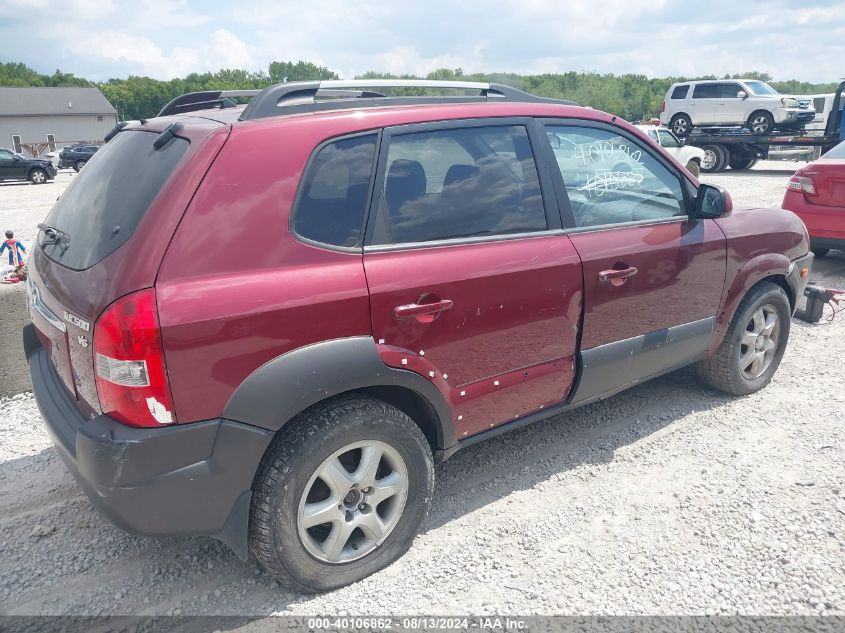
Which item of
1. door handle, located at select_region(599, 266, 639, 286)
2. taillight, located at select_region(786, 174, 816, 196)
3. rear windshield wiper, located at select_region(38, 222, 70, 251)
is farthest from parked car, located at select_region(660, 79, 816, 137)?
rear windshield wiper, located at select_region(38, 222, 70, 251)

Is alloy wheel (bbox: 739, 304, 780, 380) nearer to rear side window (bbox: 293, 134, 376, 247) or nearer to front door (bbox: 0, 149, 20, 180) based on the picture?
rear side window (bbox: 293, 134, 376, 247)

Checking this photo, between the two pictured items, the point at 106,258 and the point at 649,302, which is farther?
the point at 649,302

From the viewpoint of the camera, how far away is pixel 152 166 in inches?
97.3

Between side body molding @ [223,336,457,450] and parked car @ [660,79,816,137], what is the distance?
74.3 feet

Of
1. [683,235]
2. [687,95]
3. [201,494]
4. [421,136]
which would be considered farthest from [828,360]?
[687,95]

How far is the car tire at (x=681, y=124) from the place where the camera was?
890 inches

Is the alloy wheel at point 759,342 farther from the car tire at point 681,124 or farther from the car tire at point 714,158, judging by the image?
the car tire at point 681,124

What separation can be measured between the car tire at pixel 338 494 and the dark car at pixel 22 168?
90.9 feet

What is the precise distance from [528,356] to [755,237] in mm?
1948

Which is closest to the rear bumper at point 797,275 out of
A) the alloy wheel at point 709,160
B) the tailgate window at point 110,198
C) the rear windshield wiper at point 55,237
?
the tailgate window at point 110,198

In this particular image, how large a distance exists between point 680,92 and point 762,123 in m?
2.94

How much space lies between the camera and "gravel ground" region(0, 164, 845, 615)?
104 inches

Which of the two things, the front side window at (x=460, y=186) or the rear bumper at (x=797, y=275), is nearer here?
the front side window at (x=460, y=186)

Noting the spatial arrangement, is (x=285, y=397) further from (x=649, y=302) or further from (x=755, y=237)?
(x=755, y=237)
